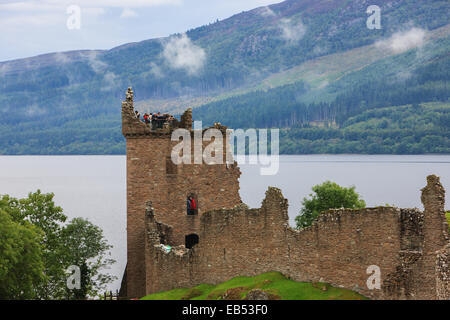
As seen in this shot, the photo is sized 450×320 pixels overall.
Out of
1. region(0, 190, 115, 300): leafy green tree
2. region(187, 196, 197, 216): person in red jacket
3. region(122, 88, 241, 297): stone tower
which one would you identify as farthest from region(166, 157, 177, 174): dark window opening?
region(0, 190, 115, 300): leafy green tree

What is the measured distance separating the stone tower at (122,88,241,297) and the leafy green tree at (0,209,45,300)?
6814 mm

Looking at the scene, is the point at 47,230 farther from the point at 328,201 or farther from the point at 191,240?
the point at 328,201

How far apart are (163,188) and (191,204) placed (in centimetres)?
236

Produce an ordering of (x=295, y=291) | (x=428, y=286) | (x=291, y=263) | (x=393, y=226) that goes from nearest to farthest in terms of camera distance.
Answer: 1. (x=428, y=286)
2. (x=393, y=226)
3. (x=295, y=291)
4. (x=291, y=263)

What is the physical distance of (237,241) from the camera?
144 ft

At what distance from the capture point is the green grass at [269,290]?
36.1 meters

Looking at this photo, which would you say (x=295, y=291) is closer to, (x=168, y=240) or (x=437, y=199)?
(x=437, y=199)

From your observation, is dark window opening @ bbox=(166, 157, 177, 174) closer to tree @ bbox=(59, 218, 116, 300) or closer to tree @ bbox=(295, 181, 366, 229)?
tree @ bbox=(59, 218, 116, 300)

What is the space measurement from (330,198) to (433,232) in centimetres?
5130

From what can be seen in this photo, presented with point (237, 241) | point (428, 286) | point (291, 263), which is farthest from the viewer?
point (237, 241)

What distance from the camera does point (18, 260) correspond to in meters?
50.3
